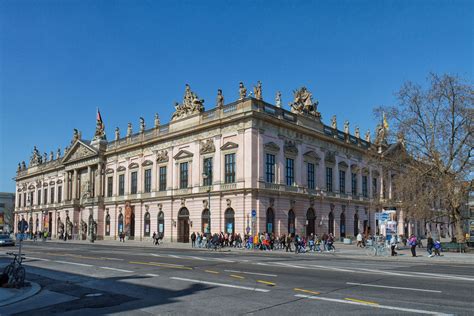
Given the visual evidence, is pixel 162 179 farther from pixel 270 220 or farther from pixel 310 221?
pixel 310 221

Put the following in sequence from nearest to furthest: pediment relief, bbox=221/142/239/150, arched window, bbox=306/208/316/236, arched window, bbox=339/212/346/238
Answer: pediment relief, bbox=221/142/239/150, arched window, bbox=306/208/316/236, arched window, bbox=339/212/346/238

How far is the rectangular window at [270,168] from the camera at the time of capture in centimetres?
4716

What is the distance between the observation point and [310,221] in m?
52.5

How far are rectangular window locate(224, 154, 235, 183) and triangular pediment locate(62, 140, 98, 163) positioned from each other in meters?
29.1

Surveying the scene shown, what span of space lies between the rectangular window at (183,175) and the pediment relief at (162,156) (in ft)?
9.77

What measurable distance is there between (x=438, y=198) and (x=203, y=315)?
3311 centimetres

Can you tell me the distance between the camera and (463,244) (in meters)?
36.3

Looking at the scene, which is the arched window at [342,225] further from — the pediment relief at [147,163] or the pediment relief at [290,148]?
the pediment relief at [147,163]

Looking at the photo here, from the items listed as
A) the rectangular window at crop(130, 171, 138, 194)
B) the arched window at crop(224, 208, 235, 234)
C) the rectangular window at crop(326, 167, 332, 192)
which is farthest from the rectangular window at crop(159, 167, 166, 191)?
the rectangular window at crop(326, 167, 332, 192)

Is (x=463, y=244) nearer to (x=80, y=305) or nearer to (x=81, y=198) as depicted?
(x=80, y=305)

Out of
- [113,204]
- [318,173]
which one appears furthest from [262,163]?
[113,204]

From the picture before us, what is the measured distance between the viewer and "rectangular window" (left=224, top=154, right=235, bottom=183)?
47.3 m

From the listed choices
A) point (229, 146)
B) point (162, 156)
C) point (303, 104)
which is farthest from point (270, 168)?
point (162, 156)

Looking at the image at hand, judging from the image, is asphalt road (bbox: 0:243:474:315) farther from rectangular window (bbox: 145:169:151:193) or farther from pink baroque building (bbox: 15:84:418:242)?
rectangular window (bbox: 145:169:151:193)
